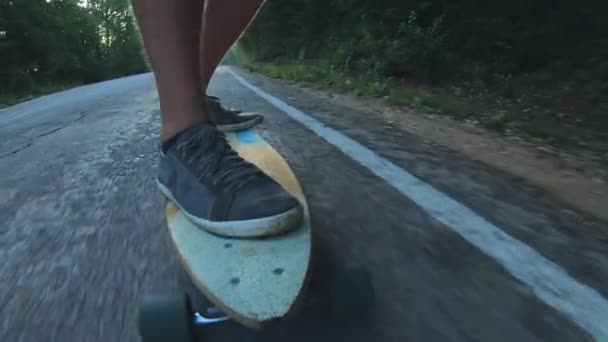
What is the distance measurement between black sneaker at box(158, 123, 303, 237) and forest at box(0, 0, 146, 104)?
1940cm

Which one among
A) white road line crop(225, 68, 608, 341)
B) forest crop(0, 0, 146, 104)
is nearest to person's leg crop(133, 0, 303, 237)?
white road line crop(225, 68, 608, 341)

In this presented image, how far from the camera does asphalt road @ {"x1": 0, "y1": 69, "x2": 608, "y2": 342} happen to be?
133 centimetres

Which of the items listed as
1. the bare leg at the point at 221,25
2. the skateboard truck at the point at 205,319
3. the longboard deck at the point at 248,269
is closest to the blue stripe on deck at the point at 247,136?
the bare leg at the point at 221,25

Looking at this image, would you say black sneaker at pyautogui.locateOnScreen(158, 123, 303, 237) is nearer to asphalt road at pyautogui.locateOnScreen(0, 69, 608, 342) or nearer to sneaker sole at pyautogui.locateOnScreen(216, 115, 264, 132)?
asphalt road at pyautogui.locateOnScreen(0, 69, 608, 342)

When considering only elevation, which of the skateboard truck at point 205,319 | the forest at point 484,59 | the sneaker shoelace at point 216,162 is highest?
the sneaker shoelace at point 216,162

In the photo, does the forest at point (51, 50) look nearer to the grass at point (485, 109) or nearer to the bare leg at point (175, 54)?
the grass at point (485, 109)

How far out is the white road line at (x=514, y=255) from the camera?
1347 millimetres

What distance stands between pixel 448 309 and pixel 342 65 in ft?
36.8

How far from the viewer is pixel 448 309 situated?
1.38 metres

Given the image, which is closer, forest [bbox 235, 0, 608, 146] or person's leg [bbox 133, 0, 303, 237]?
person's leg [bbox 133, 0, 303, 237]

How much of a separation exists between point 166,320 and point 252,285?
0.18m

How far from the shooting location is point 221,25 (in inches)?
97.7

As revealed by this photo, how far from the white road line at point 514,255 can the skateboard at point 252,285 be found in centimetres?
50

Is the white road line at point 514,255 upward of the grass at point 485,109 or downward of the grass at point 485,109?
upward
